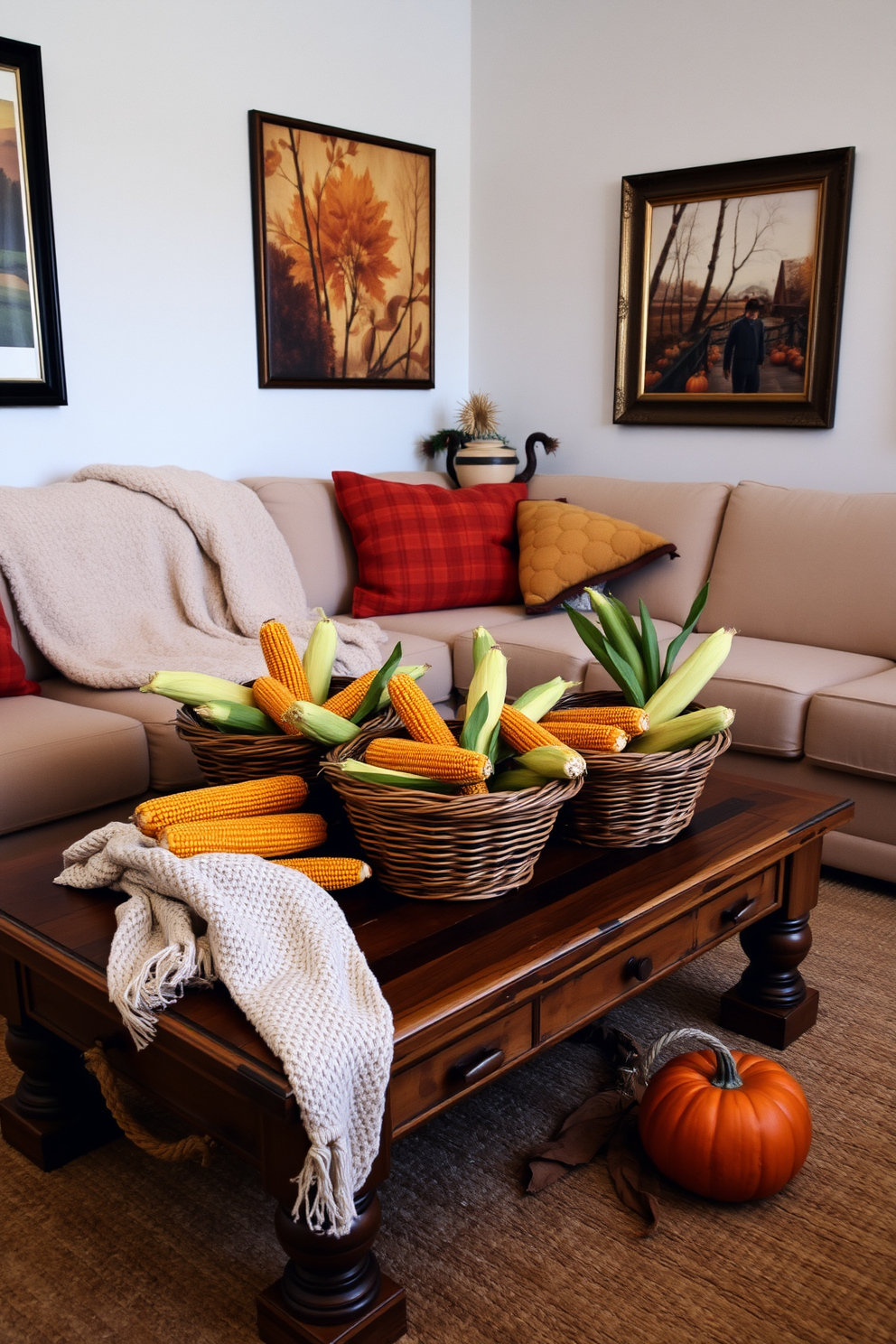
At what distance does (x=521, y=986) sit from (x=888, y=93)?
3186mm

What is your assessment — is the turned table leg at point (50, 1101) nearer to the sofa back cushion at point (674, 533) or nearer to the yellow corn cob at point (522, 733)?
the yellow corn cob at point (522, 733)

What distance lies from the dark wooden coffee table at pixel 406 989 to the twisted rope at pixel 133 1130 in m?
0.03

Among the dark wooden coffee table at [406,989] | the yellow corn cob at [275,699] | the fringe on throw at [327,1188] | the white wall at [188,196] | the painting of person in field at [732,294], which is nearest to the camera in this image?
the fringe on throw at [327,1188]

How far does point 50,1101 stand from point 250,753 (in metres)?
0.60

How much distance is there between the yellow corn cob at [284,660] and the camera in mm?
1788

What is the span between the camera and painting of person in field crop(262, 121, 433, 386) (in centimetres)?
377

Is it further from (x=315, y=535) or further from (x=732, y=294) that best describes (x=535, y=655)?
(x=732, y=294)

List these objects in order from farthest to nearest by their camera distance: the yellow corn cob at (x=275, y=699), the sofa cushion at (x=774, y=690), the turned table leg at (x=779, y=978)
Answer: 1. the sofa cushion at (x=774, y=690)
2. the turned table leg at (x=779, y=978)
3. the yellow corn cob at (x=275, y=699)

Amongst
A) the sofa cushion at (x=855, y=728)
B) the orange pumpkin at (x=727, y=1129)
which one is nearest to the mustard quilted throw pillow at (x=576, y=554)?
the sofa cushion at (x=855, y=728)

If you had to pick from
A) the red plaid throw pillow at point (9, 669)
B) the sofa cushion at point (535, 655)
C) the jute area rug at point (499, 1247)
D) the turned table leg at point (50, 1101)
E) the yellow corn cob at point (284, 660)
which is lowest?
the jute area rug at point (499, 1247)

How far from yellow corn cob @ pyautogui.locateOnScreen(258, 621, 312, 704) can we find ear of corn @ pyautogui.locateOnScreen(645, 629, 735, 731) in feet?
1.84

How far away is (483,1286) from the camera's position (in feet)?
4.66

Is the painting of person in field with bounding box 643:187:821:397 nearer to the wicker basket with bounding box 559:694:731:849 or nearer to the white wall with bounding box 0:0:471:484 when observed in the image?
the white wall with bounding box 0:0:471:484

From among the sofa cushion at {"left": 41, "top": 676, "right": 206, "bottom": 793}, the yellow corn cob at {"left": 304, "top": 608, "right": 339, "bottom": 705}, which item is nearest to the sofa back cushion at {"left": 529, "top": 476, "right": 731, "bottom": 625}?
the sofa cushion at {"left": 41, "top": 676, "right": 206, "bottom": 793}
